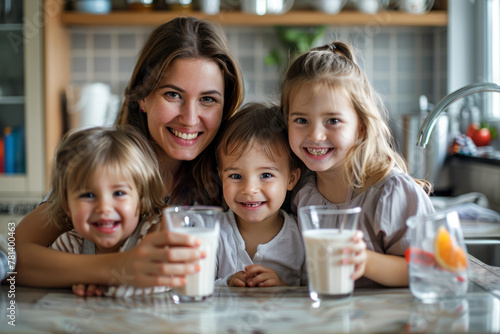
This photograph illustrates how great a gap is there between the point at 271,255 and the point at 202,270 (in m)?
0.37

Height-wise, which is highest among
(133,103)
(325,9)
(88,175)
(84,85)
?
(325,9)

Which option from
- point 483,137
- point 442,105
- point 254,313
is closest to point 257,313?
point 254,313

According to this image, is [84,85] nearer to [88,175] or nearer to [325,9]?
[325,9]

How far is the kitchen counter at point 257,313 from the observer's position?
75 cm

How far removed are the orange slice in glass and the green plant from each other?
2338 mm

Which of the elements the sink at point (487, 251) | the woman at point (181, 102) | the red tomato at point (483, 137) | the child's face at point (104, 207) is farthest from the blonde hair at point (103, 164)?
the red tomato at point (483, 137)

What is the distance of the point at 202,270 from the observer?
2.85 feet

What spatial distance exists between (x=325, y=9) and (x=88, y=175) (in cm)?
234

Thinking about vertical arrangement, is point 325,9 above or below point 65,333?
above

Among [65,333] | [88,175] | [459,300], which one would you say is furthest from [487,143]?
[65,333]

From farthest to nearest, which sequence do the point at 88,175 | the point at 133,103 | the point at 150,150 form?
the point at 133,103 < the point at 150,150 < the point at 88,175

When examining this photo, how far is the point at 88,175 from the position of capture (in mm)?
959

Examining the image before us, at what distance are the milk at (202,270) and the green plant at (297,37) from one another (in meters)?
2.33

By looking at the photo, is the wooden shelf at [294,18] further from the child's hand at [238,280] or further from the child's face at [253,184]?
the child's hand at [238,280]
